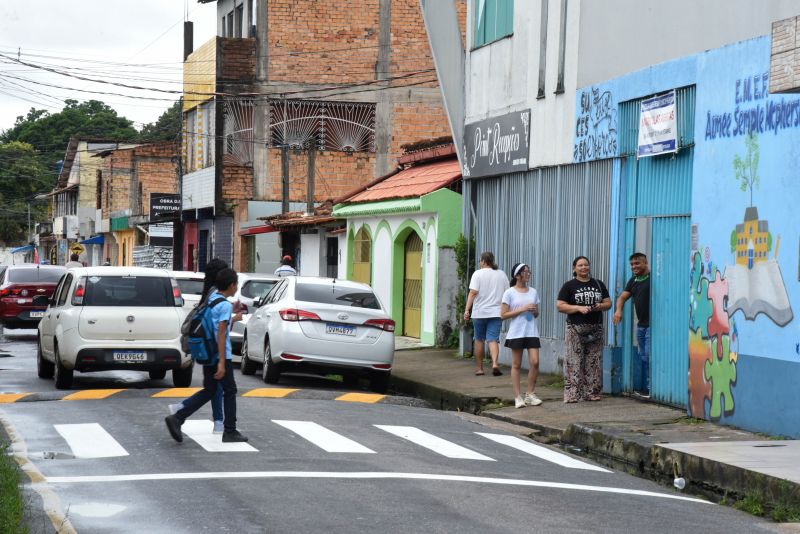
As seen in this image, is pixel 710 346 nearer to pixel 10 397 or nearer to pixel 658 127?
pixel 658 127

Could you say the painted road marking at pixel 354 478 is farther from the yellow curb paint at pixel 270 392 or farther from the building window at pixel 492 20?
the building window at pixel 492 20

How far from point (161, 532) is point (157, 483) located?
180cm

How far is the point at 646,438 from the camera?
41.1 feet

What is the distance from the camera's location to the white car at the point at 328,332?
18.1m

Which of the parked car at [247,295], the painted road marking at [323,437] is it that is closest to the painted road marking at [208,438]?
the painted road marking at [323,437]

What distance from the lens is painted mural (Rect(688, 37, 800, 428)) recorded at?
1248cm

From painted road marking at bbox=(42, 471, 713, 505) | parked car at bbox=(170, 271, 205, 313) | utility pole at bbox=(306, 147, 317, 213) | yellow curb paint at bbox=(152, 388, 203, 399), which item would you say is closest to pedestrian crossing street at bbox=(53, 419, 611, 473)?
painted road marking at bbox=(42, 471, 713, 505)

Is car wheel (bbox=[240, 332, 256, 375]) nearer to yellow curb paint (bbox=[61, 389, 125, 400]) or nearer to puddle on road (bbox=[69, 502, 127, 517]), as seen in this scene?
yellow curb paint (bbox=[61, 389, 125, 400])

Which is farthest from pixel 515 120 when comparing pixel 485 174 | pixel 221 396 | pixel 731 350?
pixel 221 396

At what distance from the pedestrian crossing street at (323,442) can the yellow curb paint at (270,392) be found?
9.67 feet

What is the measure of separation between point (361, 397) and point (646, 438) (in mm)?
5262

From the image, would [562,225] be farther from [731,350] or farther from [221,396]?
[221,396]

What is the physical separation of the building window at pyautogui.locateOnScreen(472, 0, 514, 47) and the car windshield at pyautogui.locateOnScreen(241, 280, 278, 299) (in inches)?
224

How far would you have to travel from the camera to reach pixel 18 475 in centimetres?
934
